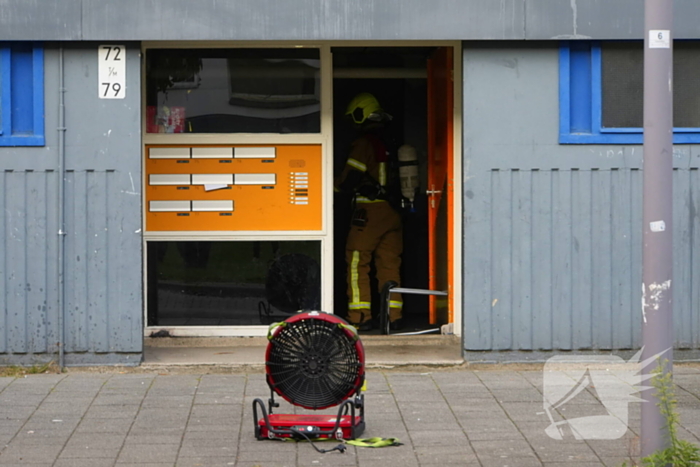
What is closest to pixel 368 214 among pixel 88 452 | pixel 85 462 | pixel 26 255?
pixel 26 255

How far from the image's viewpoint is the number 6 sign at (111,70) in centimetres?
775

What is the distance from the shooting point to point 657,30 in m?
4.84

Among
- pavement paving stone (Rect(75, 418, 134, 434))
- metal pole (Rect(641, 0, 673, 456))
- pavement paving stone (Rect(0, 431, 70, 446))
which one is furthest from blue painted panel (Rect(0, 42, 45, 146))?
metal pole (Rect(641, 0, 673, 456))

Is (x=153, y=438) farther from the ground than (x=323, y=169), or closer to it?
closer to it

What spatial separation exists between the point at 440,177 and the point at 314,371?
4321 millimetres

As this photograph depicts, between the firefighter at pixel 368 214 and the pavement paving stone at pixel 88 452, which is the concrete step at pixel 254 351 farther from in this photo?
A: the pavement paving stone at pixel 88 452

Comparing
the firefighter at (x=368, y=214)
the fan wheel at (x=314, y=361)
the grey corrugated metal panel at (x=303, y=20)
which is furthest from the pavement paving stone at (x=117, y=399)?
the firefighter at (x=368, y=214)

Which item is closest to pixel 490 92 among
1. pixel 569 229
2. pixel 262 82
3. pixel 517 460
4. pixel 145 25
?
pixel 569 229

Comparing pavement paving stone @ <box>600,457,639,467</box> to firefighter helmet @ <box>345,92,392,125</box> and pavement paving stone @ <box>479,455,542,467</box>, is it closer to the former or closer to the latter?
pavement paving stone @ <box>479,455,542,467</box>

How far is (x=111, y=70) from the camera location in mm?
7766

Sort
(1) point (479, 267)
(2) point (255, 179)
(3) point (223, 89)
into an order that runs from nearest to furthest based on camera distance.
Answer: (1) point (479, 267), (3) point (223, 89), (2) point (255, 179)

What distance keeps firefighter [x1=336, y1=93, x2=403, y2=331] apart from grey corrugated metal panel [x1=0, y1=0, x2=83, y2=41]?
3124 millimetres

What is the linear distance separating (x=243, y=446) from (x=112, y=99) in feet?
11.0

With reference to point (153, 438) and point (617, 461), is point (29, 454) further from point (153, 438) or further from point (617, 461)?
point (617, 461)
